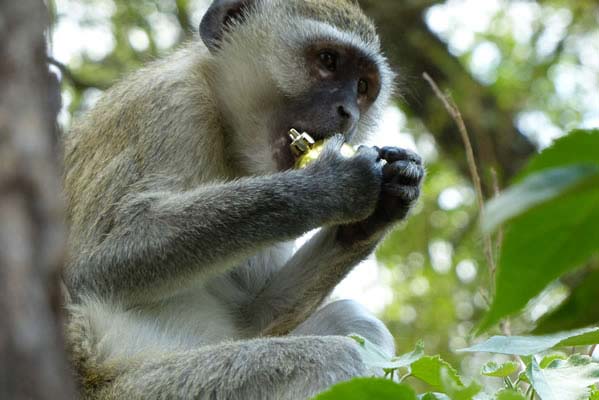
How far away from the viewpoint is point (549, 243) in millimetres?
1812

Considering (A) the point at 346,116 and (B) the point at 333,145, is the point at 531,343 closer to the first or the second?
(B) the point at 333,145

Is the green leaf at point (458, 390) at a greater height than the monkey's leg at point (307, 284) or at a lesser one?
greater

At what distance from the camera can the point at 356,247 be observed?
6.51m

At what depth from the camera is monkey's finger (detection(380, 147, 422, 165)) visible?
244 inches

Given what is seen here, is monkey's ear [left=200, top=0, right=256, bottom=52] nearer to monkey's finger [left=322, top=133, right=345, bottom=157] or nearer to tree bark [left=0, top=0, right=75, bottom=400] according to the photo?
monkey's finger [left=322, top=133, right=345, bottom=157]

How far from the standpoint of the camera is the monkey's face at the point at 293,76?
652 centimetres

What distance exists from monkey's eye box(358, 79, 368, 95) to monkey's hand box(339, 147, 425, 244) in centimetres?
113

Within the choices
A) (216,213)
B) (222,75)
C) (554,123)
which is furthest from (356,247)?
(554,123)

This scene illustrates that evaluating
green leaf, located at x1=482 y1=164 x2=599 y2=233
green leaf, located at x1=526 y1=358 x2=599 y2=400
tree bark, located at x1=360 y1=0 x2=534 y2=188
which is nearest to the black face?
green leaf, located at x1=526 y1=358 x2=599 y2=400

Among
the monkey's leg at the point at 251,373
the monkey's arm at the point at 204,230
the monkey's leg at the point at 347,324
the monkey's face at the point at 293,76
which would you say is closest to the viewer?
the monkey's leg at the point at 251,373

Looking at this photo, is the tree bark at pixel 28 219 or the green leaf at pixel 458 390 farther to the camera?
the green leaf at pixel 458 390

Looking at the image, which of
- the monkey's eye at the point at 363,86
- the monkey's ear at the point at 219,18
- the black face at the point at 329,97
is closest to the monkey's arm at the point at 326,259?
the black face at the point at 329,97

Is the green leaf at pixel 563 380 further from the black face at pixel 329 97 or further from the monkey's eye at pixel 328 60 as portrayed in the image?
the monkey's eye at pixel 328 60

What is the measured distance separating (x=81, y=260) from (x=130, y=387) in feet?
3.19
